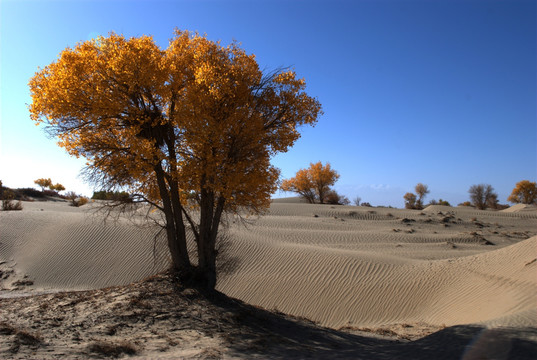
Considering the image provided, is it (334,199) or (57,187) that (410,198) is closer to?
(334,199)

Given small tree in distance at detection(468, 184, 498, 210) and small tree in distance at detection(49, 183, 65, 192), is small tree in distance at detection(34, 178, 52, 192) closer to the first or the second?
small tree in distance at detection(49, 183, 65, 192)

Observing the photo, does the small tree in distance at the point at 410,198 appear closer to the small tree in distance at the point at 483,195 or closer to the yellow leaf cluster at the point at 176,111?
the small tree in distance at the point at 483,195

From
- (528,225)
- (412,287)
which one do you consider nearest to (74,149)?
(412,287)

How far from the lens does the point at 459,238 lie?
73.4ft

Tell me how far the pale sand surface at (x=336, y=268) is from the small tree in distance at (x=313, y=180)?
20.3 metres

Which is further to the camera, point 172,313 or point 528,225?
point 528,225

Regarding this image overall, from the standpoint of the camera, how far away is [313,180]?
4678 cm

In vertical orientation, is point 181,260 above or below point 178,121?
below

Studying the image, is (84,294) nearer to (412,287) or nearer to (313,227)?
(412,287)

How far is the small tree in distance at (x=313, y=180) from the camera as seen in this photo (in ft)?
152

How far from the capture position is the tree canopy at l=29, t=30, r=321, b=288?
8.34m

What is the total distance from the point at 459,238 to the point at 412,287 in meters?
10.4

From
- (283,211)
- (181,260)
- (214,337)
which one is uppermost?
(283,211)

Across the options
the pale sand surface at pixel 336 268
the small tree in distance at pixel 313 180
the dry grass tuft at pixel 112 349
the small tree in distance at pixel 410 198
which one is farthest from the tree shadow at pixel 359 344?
the small tree in distance at pixel 410 198
